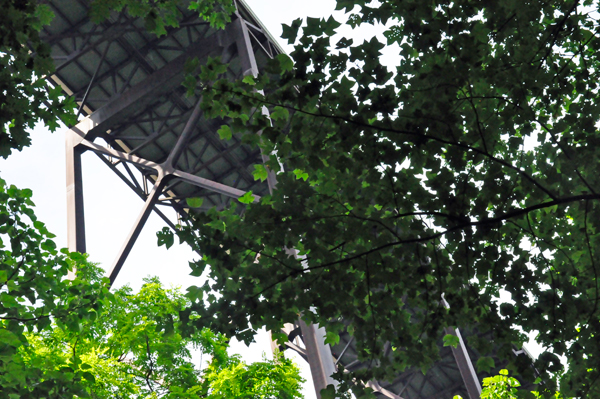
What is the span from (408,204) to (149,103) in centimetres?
1533

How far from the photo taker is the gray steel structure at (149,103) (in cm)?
1555

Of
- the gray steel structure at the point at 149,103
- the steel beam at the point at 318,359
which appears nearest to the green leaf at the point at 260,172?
Answer: the steel beam at the point at 318,359

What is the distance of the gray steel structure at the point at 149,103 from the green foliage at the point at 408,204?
366 inches

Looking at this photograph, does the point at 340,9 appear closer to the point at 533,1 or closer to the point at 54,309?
the point at 533,1

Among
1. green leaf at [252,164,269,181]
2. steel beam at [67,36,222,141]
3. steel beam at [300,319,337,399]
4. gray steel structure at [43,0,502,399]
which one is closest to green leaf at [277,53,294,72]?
green leaf at [252,164,269,181]

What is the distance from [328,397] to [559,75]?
117 inches

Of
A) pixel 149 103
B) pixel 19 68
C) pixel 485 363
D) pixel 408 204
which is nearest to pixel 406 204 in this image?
pixel 408 204

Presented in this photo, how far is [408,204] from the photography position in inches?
174

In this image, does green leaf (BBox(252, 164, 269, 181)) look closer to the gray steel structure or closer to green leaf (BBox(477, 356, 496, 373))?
green leaf (BBox(477, 356, 496, 373))

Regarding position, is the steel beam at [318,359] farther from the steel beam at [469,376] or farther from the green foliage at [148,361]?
the steel beam at [469,376]

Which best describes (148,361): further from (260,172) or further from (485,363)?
(485,363)

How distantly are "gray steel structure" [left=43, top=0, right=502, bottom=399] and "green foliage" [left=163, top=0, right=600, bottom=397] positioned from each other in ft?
30.5

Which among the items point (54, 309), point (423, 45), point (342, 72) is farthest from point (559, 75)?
point (54, 309)

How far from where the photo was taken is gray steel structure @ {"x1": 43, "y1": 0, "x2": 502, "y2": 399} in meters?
15.6
